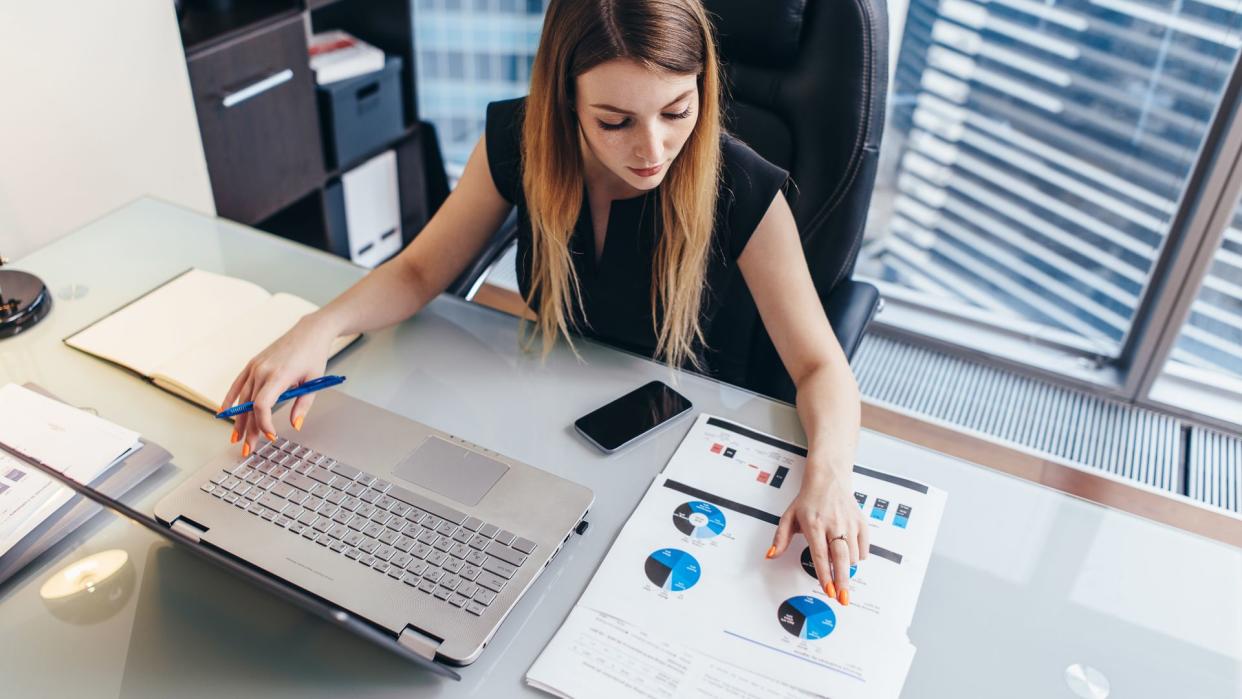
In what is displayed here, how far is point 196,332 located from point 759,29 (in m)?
0.84

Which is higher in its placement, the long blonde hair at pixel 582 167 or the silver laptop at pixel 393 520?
the long blonde hair at pixel 582 167

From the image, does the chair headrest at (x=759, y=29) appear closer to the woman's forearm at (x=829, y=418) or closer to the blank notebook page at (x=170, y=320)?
the woman's forearm at (x=829, y=418)

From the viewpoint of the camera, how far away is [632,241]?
1226mm

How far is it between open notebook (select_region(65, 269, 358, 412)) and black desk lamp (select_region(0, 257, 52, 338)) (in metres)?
0.07

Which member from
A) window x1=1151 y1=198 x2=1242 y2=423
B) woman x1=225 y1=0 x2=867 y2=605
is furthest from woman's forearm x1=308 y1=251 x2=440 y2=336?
window x1=1151 y1=198 x2=1242 y2=423

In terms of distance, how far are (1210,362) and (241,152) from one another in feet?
7.37

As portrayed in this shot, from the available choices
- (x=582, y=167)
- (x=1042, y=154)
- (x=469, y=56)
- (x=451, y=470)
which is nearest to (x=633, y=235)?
(x=582, y=167)

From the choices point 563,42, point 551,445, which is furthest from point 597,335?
point 563,42

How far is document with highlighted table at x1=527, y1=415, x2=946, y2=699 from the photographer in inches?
30.4

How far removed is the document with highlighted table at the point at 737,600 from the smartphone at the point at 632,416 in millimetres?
64

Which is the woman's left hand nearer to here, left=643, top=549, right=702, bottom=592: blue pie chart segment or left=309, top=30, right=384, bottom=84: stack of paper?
left=643, top=549, right=702, bottom=592: blue pie chart segment

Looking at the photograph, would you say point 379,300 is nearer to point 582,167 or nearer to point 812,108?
point 582,167

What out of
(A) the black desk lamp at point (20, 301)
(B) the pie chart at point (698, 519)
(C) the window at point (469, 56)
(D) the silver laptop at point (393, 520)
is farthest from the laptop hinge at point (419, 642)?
(C) the window at point (469, 56)

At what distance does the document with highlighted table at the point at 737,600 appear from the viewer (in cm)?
77
